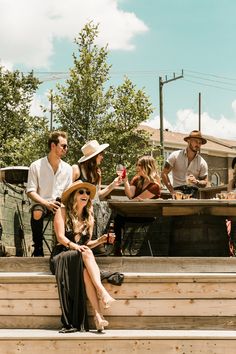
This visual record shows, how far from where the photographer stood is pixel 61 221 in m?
4.84

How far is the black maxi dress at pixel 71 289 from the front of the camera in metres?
4.42

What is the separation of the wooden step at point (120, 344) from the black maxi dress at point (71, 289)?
0.72ft

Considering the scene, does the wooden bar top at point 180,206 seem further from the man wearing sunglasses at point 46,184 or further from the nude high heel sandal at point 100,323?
the nude high heel sandal at point 100,323

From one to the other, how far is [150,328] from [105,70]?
15814 mm

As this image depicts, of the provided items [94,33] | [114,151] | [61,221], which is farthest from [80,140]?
[61,221]

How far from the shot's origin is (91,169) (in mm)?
6188

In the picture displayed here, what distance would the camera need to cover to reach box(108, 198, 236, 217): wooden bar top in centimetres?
522

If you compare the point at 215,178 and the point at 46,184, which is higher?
the point at 215,178

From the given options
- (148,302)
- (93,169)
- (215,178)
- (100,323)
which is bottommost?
(100,323)

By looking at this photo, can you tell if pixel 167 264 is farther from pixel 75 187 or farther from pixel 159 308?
pixel 75 187

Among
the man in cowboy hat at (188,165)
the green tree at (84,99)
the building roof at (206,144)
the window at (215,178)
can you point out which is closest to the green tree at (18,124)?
the green tree at (84,99)

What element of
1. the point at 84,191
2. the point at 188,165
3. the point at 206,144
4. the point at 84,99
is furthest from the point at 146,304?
the point at 206,144

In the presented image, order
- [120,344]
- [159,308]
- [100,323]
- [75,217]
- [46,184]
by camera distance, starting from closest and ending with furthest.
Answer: [120,344] < [100,323] < [159,308] < [75,217] < [46,184]

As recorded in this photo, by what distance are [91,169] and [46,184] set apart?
0.62 meters
